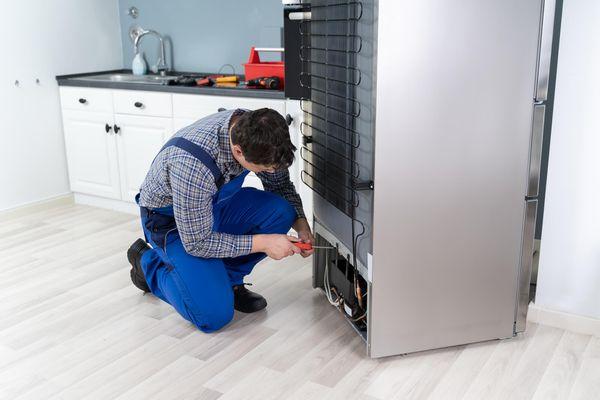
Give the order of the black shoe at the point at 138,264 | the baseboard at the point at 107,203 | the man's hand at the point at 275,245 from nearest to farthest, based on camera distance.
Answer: the man's hand at the point at 275,245 < the black shoe at the point at 138,264 < the baseboard at the point at 107,203

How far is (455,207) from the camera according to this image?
187 cm

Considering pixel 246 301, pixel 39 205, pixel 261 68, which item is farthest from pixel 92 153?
pixel 246 301

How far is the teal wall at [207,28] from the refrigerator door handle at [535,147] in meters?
1.78

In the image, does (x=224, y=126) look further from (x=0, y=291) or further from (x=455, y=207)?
(x=0, y=291)

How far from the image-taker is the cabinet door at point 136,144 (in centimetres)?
333

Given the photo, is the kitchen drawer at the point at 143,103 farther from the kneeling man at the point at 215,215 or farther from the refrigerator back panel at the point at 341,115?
the refrigerator back panel at the point at 341,115

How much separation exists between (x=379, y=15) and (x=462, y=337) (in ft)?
3.39

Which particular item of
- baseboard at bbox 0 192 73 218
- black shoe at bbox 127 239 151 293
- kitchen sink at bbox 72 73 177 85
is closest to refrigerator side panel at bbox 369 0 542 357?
black shoe at bbox 127 239 151 293

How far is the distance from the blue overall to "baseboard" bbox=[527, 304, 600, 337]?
0.92m

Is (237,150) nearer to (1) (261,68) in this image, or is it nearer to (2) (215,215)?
(2) (215,215)

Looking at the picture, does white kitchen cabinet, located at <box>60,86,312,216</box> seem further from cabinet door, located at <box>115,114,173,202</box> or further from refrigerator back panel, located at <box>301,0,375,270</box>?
refrigerator back panel, located at <box>301,0,375,270</box>

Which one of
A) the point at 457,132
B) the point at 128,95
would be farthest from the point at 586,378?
the point at 128,95

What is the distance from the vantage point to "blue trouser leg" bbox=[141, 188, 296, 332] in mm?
2143

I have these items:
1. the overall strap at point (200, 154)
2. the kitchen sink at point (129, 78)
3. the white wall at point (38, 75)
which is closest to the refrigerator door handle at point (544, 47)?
the overall strap at point (200, 154)
